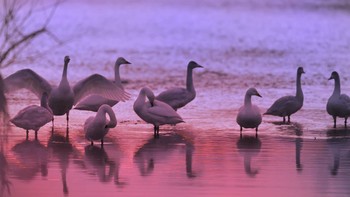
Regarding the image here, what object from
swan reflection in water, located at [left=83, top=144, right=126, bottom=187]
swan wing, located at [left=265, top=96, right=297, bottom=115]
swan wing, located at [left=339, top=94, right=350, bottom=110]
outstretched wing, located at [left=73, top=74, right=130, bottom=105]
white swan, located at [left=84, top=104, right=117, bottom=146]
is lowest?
swan reflection in water, located at [left=83, top=144, right=126, bottom=187]

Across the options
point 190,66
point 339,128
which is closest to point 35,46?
point 190,66

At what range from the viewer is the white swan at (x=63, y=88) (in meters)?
14.8

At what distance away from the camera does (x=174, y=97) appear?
15.7 m

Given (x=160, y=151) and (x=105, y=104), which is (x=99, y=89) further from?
(x=160, y=151)

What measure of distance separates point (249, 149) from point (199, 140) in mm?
1055

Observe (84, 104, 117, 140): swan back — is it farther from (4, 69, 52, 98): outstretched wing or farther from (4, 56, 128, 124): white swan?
(4, 69, 52, 98): outstretched wing

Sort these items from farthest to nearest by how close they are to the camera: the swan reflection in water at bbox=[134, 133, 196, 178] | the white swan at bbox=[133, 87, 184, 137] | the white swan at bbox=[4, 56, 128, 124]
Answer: the white swan at bbox=[4, 56, 128, 124] → the white swan at bbox=[133, 87, 184, 137] → the swan reflection in water at bbox=[134, 133, 196, 178]

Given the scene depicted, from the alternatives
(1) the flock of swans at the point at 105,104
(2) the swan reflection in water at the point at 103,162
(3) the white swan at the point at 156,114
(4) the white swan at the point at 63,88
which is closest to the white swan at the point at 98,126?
(1) the flock of swans at the point at 105,104

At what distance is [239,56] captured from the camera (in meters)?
33.0

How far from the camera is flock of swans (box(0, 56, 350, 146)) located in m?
12.7

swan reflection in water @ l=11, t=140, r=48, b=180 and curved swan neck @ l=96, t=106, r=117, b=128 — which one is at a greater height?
curved swan neck @ l=96, t=106, r=117, b=128

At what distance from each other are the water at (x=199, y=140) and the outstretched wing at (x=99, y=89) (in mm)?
376

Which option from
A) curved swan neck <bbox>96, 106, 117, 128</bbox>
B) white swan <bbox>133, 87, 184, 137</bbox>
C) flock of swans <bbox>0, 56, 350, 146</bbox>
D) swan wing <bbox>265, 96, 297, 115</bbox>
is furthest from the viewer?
swan wing <bbox>265, 96, 297, 115</bbox>

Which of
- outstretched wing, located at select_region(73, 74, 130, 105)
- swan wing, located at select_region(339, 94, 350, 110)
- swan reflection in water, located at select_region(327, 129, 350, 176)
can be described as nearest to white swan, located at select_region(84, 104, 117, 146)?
swan reflection in water, located at select_region(327, 129, 350, 176)
